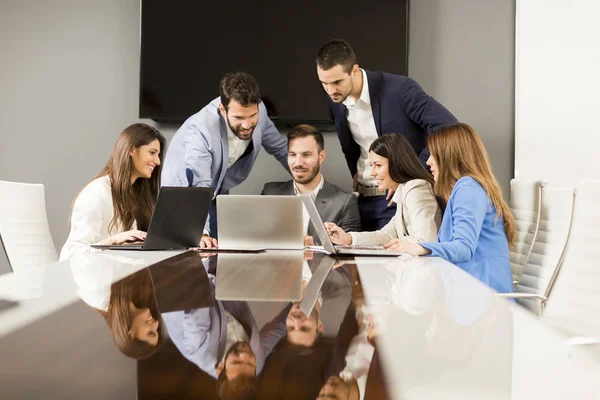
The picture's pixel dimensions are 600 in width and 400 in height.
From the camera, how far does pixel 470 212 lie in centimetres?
225

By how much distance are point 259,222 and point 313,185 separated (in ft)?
4.51

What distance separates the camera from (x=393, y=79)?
3.44 metres

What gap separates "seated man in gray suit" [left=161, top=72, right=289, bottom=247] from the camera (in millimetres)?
3260

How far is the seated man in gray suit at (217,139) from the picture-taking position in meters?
3.26

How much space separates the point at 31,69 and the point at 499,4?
9.97ft

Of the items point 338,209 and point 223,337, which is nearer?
point 223,337

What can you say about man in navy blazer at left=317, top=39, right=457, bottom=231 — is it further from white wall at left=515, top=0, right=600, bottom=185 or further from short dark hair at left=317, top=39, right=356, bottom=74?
white wall at left=515, top=0, right=600, bottom=185

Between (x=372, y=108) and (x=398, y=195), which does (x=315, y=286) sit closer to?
(x=398, y=195)

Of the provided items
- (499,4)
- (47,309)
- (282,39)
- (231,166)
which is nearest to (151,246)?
(47,309)

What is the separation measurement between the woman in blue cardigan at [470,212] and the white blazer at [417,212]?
6.8 inches

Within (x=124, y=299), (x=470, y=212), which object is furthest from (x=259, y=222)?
(x=124, y=299)

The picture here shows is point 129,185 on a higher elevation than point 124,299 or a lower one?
higher

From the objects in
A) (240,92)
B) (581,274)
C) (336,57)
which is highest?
(336,57)

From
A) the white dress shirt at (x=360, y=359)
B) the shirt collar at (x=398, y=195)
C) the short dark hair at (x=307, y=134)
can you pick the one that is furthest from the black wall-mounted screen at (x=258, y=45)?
the white dress shirt at (x=360, y=359)
